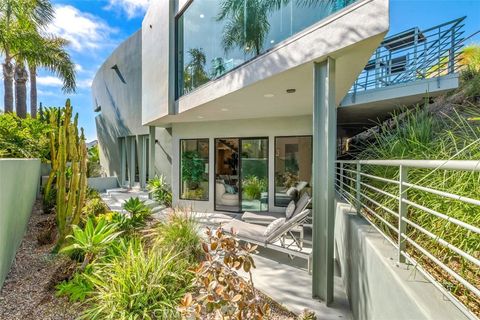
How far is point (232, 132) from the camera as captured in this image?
31.0 ft

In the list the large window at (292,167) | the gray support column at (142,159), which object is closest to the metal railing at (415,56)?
the large window at (292,167)

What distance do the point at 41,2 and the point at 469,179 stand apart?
589 inches

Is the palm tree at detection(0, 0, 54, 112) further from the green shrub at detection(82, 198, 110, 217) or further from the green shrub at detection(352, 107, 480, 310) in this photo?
the green shrub at detection(352, 107, 480, 310)

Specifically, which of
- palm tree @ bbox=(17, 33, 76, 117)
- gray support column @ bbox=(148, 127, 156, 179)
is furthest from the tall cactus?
palm tree @ bbox=(17, 33, 76, 117)

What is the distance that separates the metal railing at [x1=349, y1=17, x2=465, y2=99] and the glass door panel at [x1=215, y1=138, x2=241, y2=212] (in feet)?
14.2


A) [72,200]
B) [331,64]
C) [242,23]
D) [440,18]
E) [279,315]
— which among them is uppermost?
[440,18]

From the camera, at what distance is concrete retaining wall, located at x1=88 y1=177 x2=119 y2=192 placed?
47.2 ft

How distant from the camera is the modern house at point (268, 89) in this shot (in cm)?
385

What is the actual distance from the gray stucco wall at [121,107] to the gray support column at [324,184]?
29.5 ft

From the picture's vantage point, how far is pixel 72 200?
5812 millimetres

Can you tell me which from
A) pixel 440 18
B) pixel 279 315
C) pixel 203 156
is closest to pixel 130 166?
pixel 203 156

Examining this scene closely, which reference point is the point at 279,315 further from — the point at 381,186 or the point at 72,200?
the point at 72,200

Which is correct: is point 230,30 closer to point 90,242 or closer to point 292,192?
point 292,192

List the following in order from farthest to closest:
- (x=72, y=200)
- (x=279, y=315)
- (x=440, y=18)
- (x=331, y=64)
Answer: (x=440, y=18) < (x=72, y=200) < (x=331, y=64) < (x=279, y=315)
